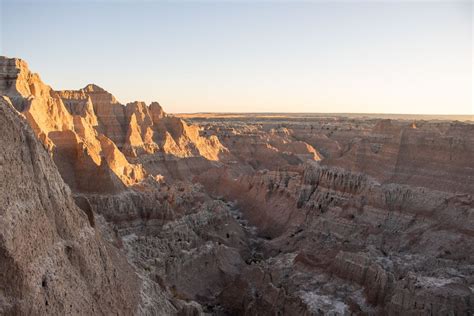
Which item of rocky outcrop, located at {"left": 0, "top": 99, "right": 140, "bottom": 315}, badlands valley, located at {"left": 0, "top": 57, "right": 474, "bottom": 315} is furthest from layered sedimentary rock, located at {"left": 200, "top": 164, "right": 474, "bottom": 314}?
rocky outcrop, located at {"left": 0, "top": 99, "right": 140, "bottom": 315}

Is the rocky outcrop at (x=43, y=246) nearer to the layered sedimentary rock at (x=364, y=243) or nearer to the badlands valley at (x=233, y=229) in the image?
the badlands valley at (x=233, y=229)

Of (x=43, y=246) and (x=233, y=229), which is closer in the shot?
(x=43, y=246)

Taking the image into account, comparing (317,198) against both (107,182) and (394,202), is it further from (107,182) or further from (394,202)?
(107,182)

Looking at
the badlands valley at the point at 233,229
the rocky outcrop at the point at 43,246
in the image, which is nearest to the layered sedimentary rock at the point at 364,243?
the badlands valley at the point at 233,229

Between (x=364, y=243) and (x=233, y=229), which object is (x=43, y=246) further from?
(x=233, y=229)

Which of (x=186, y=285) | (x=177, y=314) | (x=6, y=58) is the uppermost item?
(x=6, y=58)

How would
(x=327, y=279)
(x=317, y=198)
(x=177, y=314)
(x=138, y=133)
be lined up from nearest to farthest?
(x=177, y=314)
(x=327, y=279)
(x=317, y=198)
(x=138, y=133)

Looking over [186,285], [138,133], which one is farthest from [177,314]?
[138,133]

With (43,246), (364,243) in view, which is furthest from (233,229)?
(43,246)

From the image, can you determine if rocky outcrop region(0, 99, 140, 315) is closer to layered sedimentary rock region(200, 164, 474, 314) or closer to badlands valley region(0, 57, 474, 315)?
badlands valley region(0, 57, 474, 315)
